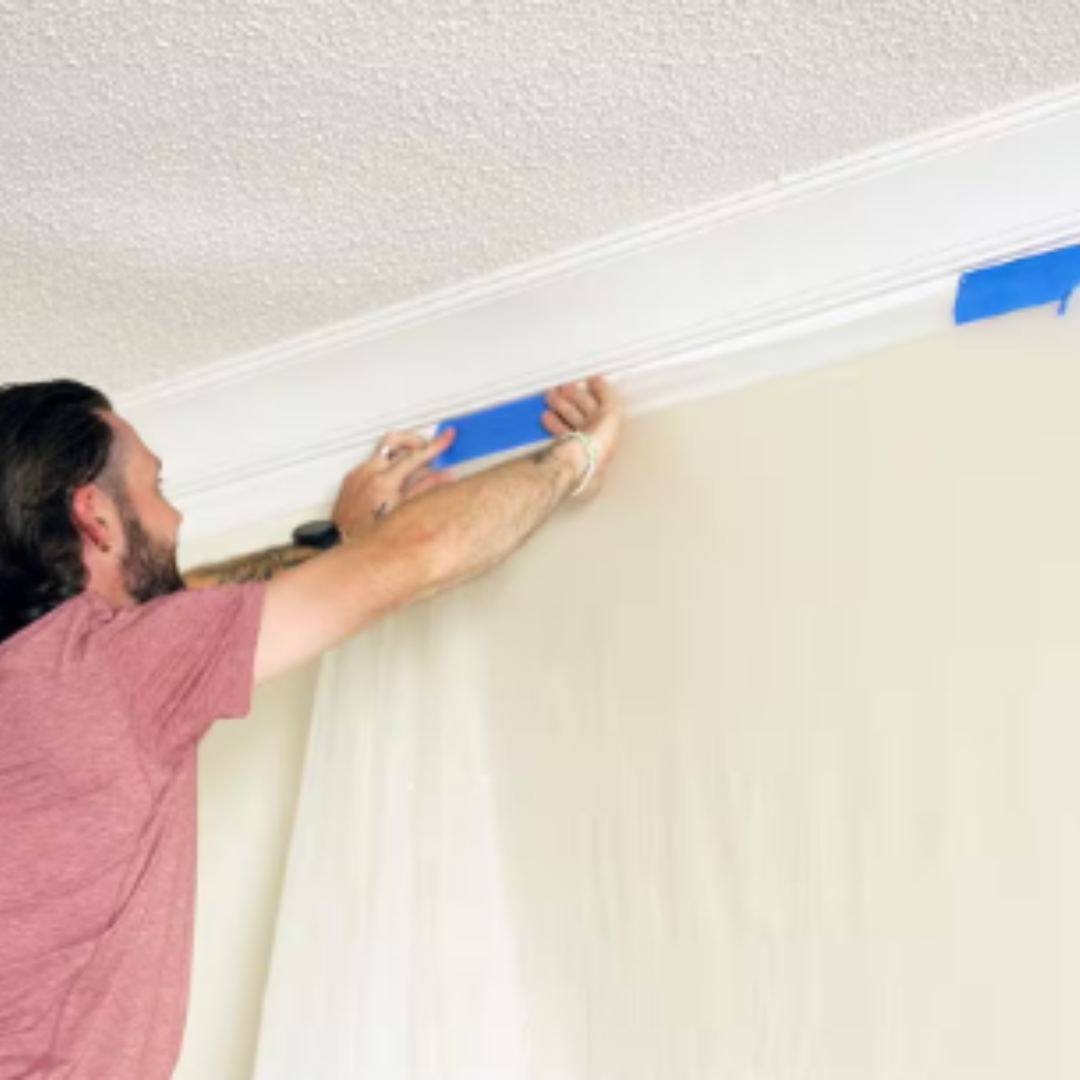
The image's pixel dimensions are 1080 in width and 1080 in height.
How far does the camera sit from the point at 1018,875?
1.25 m

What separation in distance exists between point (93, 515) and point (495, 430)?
476 mm

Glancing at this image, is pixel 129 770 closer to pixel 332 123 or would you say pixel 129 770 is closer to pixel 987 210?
pixel 332 123

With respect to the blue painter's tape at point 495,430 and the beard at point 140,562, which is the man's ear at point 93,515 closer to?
the beard at point 140,562

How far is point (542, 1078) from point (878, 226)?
90 centimetres

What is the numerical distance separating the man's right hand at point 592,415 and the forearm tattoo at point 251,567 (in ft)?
1.04

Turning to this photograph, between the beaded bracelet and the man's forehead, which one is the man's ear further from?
the beaded bracelet

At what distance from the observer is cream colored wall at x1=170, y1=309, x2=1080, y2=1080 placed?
1.33 metres

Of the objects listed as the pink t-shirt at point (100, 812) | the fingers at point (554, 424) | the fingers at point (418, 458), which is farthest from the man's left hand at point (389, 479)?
the pink t-shirt at point (100, 812)

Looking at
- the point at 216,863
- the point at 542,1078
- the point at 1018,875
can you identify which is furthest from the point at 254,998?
the point at 1018,875

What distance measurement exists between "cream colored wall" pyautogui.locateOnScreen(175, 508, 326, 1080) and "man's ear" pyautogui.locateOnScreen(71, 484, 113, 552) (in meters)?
0.38

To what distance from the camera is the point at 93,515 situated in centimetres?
143

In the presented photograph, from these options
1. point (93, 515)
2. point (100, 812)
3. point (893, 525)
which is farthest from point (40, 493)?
point (893, 525)

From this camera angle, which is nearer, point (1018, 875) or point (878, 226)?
point (1018, 875)

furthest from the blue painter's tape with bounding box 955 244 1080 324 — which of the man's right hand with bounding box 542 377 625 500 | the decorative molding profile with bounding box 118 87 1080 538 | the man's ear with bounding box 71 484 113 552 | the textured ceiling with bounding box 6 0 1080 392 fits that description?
the man's ear with bounding box 71 484 113 552
